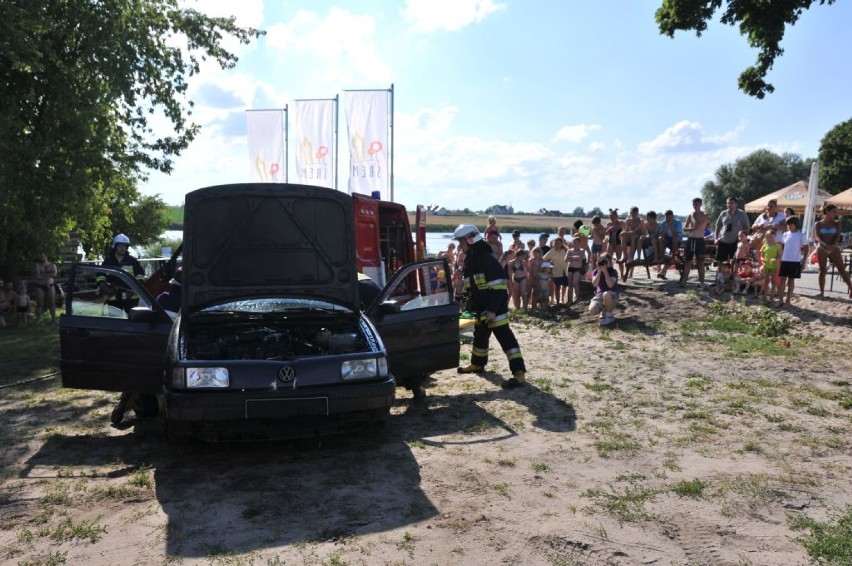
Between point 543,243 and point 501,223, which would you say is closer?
point 543,243

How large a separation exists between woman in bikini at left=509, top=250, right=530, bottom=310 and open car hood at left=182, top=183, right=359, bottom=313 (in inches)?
352

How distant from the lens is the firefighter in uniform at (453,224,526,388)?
312 inches

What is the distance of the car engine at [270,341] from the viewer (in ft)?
17.5

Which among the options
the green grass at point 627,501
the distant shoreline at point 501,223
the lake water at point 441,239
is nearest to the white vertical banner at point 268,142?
the lake water at point 441,239

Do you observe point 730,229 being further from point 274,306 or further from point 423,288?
point 274,306

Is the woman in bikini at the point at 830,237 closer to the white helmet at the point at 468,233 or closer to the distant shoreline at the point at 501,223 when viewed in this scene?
the white helmet at the point at 468,233

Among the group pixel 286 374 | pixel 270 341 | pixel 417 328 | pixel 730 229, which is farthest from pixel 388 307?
pixel 730 229

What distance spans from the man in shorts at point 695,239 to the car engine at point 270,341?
1049 centimetres

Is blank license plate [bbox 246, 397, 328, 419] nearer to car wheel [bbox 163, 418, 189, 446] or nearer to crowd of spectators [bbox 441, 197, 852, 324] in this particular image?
car wheel [bbox 163, 418, 189, 446]

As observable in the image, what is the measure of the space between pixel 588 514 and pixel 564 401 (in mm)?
3087

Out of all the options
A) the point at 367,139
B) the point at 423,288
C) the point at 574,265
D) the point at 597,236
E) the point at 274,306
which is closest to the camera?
the point at 274,306

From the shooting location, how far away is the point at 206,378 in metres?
4.91

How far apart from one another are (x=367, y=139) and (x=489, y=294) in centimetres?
1373

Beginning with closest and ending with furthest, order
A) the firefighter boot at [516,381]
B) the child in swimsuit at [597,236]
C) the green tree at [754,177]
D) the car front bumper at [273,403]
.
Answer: the car front bumper at [273,403]
the firefighter boot at [516,381]
the child in swimsuit at [597,236]
the green tree at [754,177]
